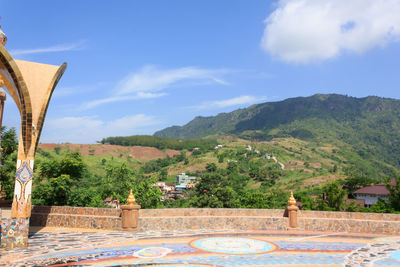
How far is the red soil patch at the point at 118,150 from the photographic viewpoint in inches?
4980

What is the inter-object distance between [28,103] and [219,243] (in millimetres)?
8472

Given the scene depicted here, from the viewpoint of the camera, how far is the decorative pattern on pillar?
11.6 metres

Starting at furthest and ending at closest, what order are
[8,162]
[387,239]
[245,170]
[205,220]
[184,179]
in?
[245,170] < [184,179] < [8,162] < [205,220] < [387,239]

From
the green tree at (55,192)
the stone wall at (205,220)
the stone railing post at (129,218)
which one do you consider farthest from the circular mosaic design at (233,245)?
the green tree at (55,192)

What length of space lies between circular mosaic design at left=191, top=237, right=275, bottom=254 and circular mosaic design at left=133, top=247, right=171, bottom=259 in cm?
123

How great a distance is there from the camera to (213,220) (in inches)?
608

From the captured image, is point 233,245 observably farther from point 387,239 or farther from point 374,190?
point 374,190

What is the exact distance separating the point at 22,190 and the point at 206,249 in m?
6.72

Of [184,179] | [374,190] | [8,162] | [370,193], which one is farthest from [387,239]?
[184,179]

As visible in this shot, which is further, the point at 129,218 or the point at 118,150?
the point at 118,150

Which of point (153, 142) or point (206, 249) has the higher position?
point (153, 142)

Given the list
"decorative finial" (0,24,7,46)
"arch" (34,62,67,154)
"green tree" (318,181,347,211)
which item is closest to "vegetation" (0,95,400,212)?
"green tree" (318,181,347,211)

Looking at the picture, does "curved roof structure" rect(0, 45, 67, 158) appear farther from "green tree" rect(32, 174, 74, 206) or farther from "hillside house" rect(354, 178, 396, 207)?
"hillside house" rect(354, 178, 396, 207)

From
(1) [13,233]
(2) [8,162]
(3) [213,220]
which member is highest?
(2) [8,162]
